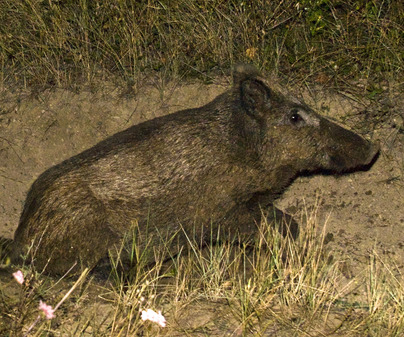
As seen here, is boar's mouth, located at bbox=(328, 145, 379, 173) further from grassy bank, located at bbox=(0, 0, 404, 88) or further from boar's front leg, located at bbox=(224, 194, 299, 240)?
grassy bank, located at bbox=(0, 0, 404, 88)

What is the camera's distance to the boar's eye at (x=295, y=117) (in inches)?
200

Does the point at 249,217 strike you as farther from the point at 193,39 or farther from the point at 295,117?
the point at 193,39

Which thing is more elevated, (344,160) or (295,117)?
(295,117)

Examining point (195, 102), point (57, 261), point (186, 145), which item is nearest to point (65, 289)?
point (57, 261)

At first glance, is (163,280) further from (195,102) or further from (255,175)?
(195,102)

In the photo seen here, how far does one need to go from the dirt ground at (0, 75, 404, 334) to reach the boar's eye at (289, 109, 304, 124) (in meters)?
0.76

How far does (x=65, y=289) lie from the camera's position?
458 cm

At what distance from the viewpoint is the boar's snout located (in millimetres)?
5156

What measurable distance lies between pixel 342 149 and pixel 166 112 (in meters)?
2.16

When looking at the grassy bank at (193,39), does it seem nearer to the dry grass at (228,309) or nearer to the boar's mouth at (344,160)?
the boar's mouth at (344,160)

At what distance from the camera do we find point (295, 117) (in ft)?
16.8

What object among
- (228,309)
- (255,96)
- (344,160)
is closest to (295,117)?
(255,96)

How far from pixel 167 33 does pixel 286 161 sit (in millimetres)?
2701

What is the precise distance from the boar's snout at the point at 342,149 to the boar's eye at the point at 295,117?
19cm
